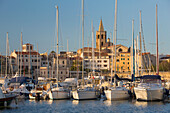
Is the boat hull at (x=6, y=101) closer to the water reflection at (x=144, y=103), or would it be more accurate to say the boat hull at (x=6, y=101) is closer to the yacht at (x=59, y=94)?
the yacht at (x=59, y=94)

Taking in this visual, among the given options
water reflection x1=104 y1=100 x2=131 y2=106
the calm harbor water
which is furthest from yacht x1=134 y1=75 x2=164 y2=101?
water reflection x1=104 y1=100 x2=131 y2=106

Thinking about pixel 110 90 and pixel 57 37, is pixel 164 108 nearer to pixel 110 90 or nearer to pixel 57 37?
pixel 110 90

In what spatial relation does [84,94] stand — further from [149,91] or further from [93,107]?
[149,91]

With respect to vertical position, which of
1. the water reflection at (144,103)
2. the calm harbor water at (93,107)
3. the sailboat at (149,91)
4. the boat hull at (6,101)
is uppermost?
the sailboat at (149,91)

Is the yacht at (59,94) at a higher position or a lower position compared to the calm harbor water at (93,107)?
higher

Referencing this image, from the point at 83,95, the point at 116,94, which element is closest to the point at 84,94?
the point at 83,95

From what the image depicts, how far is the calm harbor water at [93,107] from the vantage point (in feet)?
113

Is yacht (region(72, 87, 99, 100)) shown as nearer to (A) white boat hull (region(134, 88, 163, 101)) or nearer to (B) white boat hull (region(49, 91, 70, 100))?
(B) white boat hull (region(49, 91, 70, 100))

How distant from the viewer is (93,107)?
37.0 meters

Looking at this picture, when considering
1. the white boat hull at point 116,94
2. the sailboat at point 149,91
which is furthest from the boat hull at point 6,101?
the sailboat at point 149,91

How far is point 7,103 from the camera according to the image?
36.8 m

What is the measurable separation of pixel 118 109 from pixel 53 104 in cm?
858

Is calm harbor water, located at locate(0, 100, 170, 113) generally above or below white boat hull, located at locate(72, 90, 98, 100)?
below

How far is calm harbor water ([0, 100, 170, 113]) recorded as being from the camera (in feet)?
113
